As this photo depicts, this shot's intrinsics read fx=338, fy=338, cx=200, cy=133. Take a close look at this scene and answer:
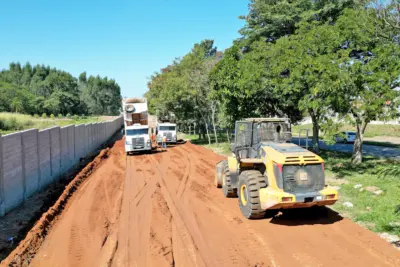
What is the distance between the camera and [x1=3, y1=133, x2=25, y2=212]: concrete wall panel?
996cm

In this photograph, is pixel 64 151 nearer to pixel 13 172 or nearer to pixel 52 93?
pixel 13 172

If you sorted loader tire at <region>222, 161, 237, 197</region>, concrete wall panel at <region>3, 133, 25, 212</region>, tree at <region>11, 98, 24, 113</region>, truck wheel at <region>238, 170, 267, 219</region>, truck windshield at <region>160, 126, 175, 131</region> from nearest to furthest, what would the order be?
truck wheel at <region>238, 170, 267, 219</region> → concrete wall panel at <region>3, 133, 25, 212</region> → loader tire at <region>222, 161, 237, 197</region> → truck windshield at <region>160, 126, 175, 131</region> → tree at <region>11, 98, 24, 113</region>

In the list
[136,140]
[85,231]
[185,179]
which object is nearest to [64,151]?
[185,179]

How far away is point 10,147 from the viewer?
10.4m

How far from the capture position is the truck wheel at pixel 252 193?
9.01m

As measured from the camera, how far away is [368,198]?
1093cm

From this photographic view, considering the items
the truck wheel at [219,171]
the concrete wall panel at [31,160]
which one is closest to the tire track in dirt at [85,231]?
the concrete wall panel at [31,160]

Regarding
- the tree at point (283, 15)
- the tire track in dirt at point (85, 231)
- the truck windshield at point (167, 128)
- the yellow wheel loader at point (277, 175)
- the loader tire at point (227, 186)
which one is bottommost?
the tire track in dirt at point (85, 231)

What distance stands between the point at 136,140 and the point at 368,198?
1828 centimetres

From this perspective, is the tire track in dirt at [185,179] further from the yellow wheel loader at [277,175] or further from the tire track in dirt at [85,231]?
the yellow wheel loader at [277,175]

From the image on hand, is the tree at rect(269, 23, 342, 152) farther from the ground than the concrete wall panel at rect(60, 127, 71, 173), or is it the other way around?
the tree at rect(269, 23, 342, 152)

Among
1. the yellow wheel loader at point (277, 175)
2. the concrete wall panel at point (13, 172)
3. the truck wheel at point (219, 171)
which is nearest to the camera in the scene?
the yellow wheel loader at point (277, 175)

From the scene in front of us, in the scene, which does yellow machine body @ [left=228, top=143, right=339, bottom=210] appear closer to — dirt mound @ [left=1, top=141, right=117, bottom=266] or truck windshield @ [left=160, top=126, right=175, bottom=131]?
dirt mound @ [left=1, top=141, right=117, bottom=266]

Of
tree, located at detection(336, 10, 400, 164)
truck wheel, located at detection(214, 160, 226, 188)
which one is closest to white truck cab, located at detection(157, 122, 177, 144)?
truck wheel, located at detection(214, 160, 226, 188)
